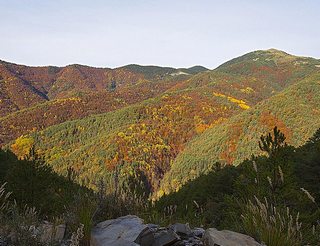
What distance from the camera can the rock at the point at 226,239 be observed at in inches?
168

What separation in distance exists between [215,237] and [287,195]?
24.1 feet

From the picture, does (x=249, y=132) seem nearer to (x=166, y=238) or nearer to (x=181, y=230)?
(x=181, y=230)

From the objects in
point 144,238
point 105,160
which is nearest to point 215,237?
point 144,238

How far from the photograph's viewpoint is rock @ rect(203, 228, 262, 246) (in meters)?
4.27

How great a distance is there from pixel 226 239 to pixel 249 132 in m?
151

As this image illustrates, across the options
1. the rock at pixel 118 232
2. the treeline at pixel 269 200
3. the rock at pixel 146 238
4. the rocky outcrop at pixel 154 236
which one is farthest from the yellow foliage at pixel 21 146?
the rock at pixel 146 238

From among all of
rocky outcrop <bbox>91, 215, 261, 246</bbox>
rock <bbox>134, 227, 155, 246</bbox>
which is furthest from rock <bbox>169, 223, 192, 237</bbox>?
rock <bbox>134, 227, 155, 246</bbox>

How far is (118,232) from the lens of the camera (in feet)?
16.6

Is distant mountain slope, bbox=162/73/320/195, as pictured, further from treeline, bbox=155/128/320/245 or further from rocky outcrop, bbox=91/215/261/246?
rocky outcrop, bbox=91/215/261/246

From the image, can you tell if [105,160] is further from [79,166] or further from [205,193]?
[205,193]

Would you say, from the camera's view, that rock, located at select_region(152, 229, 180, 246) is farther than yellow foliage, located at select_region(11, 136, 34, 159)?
No

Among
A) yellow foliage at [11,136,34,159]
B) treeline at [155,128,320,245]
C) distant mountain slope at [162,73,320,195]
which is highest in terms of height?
treeline at [155,128,320,245]

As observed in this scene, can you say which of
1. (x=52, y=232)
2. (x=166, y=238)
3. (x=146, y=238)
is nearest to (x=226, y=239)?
(x=166, y=238)

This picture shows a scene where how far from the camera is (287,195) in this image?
10.9 meters
